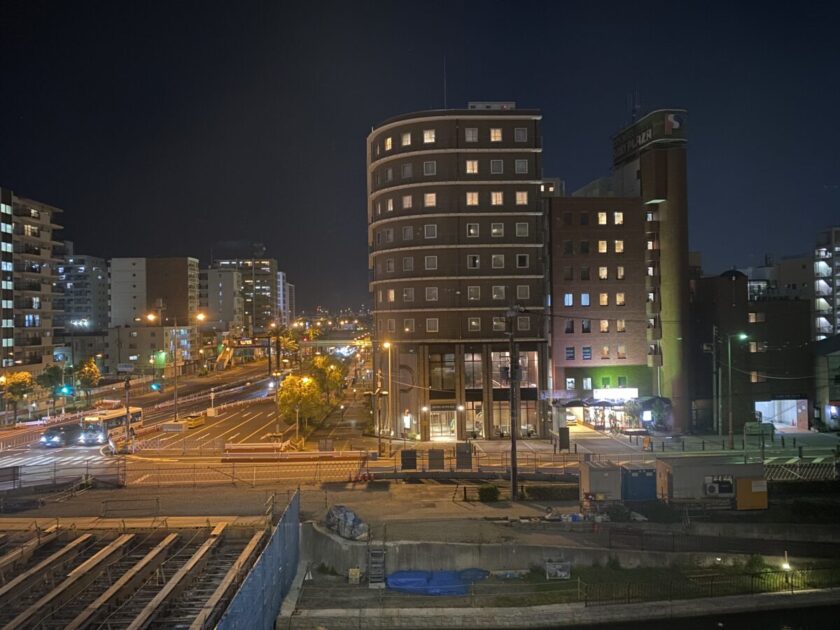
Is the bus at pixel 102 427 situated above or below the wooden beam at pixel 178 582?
above

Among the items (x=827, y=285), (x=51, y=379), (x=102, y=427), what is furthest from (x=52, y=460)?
(x=827, y=285)

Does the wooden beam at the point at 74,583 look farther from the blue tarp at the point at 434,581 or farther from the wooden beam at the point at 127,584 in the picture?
the blue tarp at the point at 434,581

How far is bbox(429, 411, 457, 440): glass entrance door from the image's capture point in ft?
151

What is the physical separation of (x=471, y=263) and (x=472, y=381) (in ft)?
27.1

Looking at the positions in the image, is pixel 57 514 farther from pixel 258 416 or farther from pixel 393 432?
pixel 258 416

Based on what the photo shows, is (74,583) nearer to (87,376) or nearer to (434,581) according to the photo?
(434,581)

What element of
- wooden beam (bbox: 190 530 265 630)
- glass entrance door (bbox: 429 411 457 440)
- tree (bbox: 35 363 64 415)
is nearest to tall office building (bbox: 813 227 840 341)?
glass entrance door (bbox: 429 411 457 440)

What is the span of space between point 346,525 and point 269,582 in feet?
16.9

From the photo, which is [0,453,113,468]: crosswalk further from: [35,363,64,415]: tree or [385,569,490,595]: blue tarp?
[385,569,490,595]: blue tarp

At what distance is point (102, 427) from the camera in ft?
152

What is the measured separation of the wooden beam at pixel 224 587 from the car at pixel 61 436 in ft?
91.0

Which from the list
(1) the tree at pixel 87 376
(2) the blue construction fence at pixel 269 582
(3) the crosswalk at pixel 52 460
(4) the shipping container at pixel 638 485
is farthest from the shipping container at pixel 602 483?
(1) the tree at pixel 87 376

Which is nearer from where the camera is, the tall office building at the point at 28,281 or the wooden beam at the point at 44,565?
the wooden beam at the point at 44,565

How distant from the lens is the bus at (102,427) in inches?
1799
